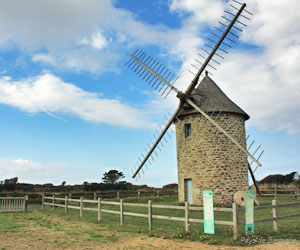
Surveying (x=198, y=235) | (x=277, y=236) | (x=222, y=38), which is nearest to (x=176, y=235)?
(x=198, y=235)

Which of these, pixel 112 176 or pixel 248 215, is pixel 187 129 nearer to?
pixel 248 215

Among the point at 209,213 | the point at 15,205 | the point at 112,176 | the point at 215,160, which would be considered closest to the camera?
the point at 209,213

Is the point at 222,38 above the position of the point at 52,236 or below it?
above

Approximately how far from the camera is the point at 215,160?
16.9m

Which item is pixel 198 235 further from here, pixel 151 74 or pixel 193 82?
pixel 151 74

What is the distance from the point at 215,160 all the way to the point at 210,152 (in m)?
0.54

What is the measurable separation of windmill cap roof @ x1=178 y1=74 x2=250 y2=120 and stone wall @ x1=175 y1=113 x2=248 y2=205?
37 centimetres

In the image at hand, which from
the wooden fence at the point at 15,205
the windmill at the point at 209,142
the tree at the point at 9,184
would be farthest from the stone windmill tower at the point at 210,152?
the tree at the point at 9,184

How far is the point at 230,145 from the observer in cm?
1725

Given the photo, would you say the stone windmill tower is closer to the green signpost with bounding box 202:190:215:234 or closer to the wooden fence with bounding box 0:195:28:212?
the green signpost with bounding box 202:190:215:234

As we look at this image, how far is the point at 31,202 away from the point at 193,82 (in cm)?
1587

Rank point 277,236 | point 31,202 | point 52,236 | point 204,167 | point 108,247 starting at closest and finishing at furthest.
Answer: point 108,247
point 277,236
point 52,236
point 204,167
point 31,202

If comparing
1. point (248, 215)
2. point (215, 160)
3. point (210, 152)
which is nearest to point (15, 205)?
point (210, 152)

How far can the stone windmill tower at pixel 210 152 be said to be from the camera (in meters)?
16.9
